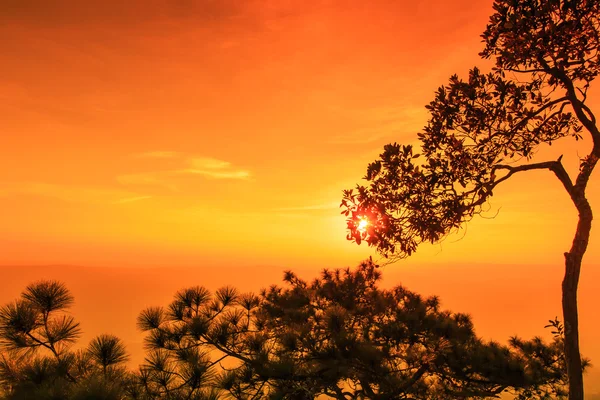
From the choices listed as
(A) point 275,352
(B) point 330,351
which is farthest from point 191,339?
(B) point 330,351

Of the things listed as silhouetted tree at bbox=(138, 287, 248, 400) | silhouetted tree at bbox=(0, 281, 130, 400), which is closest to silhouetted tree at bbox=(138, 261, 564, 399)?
silhouetted tree at bbox=(138, 287, 248, 400)

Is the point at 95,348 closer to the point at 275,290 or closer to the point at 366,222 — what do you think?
the point at 366,222

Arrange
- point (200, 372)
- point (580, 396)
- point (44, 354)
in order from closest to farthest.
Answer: point (44, 354) < point (200, 372) < point (580, 396)

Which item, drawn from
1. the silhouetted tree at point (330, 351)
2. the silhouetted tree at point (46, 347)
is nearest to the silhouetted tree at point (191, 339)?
the silhouetted tree at point (330, 351)

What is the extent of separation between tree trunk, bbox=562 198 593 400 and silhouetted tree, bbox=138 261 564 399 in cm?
183

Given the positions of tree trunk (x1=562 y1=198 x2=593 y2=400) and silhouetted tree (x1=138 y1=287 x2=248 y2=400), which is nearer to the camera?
silhouetted tree (x1=138 y1=287 x2=248 y2=400)

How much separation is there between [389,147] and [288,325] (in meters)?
4.81

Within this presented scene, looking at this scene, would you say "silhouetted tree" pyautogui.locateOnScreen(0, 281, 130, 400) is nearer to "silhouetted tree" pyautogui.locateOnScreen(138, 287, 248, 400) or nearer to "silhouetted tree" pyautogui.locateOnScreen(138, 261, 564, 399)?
"silhouetted tree" pyautogui.locateOnScreen(138, 287, 248, 400)

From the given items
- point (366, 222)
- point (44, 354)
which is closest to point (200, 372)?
point (44, 354)

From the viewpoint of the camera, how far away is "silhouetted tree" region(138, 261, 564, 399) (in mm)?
5000

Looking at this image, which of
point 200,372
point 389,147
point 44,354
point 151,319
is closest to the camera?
point 44,354

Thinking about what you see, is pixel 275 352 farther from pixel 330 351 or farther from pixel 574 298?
pixel 574 298

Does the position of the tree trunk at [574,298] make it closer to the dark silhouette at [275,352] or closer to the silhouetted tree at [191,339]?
the dark silhouette at [275,352]

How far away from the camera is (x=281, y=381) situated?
198 inches
